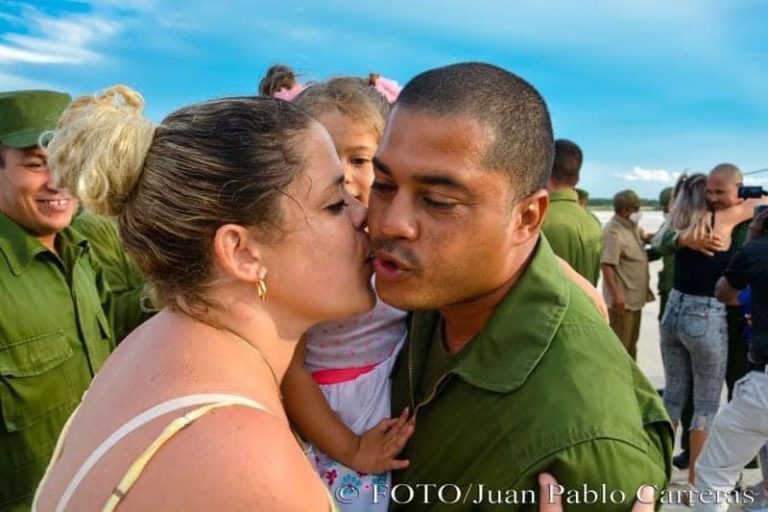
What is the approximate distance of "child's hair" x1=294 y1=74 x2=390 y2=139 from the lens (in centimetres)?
230

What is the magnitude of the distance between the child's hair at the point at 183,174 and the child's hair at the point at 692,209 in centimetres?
490

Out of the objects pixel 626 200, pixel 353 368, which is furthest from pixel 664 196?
pixel 353 368

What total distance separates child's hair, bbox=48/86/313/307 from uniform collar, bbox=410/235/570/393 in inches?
24.8

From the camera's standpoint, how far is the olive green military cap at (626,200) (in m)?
7.63

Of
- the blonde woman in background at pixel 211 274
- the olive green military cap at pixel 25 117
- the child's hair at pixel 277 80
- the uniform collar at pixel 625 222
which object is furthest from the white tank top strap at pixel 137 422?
the uniform collar at pixel 625 222

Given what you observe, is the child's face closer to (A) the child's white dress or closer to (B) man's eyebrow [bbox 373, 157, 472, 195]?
(A) the child's white dress

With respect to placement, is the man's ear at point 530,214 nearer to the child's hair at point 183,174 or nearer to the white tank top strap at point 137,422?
the child's hair at point 183,174

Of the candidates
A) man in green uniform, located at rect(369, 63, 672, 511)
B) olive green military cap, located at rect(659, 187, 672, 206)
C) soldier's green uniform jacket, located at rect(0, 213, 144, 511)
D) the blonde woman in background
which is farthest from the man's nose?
olive green military cap, located at rect(659, 187, 672, 206)

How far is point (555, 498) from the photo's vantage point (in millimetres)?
1487

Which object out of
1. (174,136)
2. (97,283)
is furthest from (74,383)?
(174,136)

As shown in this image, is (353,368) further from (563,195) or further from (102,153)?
(563,195)

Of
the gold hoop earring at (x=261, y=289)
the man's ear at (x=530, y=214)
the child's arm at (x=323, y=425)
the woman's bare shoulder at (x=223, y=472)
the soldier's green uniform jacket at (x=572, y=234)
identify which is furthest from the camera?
the soldier's green uniform jacket at (x=572, y=234)

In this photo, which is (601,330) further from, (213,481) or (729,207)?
(729,207)

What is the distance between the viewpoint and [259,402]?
4.41 ft
